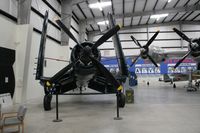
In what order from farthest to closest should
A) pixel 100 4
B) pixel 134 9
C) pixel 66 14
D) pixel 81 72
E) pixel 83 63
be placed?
pixel 134 9 → pixel 100 4 → pixel 66 14 → pixel 81 72 → pixel 83 63

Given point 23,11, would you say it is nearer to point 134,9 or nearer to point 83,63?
point 83,63

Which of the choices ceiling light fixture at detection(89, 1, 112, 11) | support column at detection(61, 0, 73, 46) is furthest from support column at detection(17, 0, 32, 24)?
ceiling light fixture at detection(89, 1, 112, 11)

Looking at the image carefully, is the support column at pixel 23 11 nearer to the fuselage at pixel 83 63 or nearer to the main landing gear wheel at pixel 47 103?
the fuselage at pixel 83 63

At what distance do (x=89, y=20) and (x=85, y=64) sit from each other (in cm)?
1525

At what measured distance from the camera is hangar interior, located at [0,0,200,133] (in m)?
5.07

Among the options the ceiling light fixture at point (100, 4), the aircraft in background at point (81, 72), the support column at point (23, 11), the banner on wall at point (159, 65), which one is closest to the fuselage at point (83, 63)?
the aircraft in background at point (81, 72)

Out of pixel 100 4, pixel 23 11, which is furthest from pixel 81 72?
pixel 100 4

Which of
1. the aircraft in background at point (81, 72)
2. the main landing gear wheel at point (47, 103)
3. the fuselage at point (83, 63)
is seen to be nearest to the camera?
the aircraft in background at point (81, 72)

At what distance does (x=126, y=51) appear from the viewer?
84.6ft

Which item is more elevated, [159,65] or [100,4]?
[100,4]

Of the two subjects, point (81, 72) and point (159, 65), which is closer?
point (81, 72)

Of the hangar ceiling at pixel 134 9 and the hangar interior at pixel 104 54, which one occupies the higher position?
the hangar ceiling at pixel 134 9

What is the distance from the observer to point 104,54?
85.5ft

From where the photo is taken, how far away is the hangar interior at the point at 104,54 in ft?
16.6
